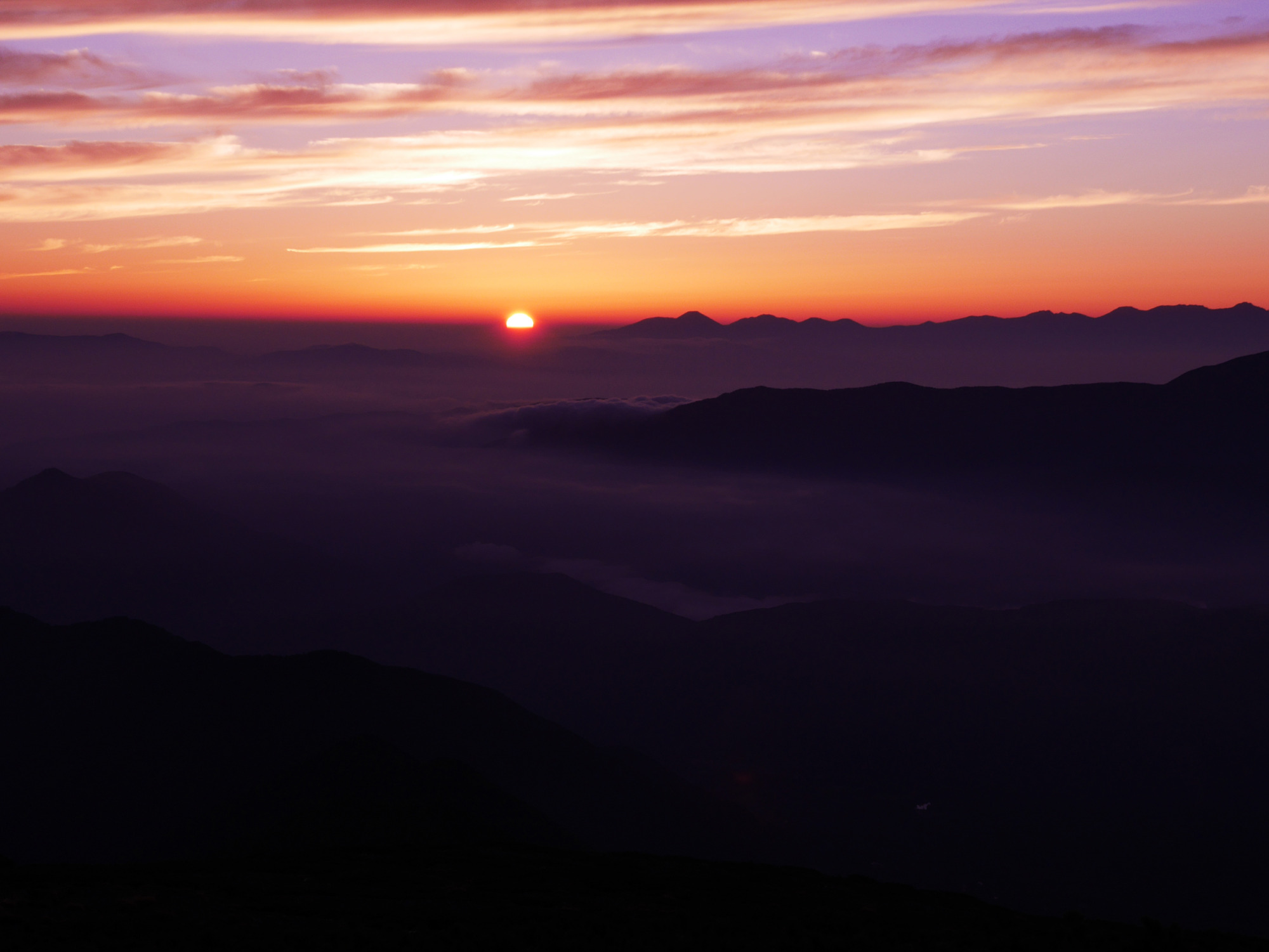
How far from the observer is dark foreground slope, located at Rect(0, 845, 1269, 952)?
36.3 m

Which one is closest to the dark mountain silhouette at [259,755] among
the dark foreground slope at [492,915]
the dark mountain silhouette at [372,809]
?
the dark mountain silhouette at [372,809]

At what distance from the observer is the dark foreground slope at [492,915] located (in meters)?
36.3

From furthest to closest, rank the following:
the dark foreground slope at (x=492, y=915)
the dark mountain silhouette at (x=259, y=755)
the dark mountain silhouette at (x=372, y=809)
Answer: the dark mountain silhouette at (x=259, y=755) → the dark mountain silhouette at (x=372, y=809) → the dark foreground slope at (x=492, y=915)

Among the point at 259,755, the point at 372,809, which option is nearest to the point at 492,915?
the point at 372,809

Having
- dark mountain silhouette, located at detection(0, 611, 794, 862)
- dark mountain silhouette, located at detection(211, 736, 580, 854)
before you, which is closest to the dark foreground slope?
dark mountain silhouette, located at detection(211, 736, 580, 854)

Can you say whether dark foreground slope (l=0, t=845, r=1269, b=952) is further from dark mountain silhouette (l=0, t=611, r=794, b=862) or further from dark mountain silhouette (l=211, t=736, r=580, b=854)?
dark mountain silhouette (l=0, t=611, r=794, b=862)

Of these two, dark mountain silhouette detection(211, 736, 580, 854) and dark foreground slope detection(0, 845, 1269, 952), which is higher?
dark foreground slope detection(0, 845, 1269, 952)

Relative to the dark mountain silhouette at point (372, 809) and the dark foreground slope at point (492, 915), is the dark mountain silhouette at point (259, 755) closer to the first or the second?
the dark mountain silhouette at point (372, 809)

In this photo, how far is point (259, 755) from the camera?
488 feet

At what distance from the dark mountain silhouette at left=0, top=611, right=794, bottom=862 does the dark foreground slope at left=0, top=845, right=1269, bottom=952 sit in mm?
60177

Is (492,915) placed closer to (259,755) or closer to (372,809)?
(372,809)

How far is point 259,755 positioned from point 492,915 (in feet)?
397

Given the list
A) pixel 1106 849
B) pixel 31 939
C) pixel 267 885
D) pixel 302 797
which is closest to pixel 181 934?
pixel 31 939

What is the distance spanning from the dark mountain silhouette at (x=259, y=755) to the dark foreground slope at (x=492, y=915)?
197 ft
